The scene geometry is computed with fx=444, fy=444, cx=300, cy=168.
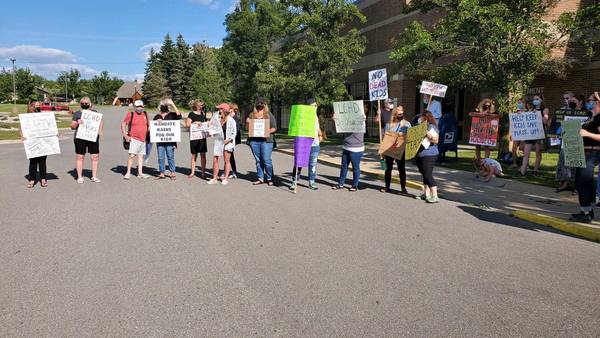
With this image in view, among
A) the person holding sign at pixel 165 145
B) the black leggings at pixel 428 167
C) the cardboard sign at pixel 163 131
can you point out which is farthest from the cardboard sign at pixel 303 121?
the person holding sign at pixel 165 145

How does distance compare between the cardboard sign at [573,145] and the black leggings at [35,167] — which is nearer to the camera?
the cardboard sign at [573,145]

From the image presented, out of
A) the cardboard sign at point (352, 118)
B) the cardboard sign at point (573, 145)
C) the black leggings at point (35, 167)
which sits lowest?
the black leggings at point (35, 167)

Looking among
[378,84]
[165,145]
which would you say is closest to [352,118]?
[378,84]

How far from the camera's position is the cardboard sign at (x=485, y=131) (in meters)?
11.6

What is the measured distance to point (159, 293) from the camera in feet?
13.3

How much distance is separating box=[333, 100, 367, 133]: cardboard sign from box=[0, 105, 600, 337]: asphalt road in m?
1.92

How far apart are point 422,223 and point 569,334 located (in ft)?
11.0

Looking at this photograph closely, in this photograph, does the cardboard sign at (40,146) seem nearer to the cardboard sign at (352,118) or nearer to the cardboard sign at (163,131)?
the cardboard sign at (163,131)

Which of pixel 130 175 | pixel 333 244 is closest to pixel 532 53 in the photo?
pixel 333 244

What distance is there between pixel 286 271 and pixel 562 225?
172 inches

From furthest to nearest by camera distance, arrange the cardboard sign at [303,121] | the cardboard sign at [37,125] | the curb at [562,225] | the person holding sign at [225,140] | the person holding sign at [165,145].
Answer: the person holding sign at [165,145], the person holding sign at [225,140], the cardboard sign at [37,125], the cardboard sign at [303,121], the curb at [562,225]

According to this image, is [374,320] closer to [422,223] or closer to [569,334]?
[569,334]

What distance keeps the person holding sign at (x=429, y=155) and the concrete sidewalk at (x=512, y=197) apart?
645 millimetres

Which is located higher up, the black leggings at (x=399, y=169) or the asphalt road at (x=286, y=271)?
the black leggings at (x=399, y=169)
